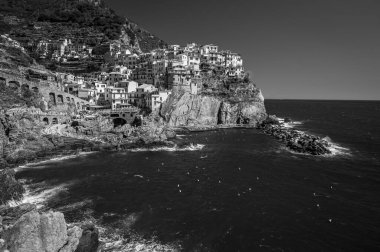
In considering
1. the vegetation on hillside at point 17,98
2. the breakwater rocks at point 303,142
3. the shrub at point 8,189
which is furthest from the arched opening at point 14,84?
the breakwater rocks at point 303,142

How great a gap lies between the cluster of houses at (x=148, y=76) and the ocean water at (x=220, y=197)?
127 ft

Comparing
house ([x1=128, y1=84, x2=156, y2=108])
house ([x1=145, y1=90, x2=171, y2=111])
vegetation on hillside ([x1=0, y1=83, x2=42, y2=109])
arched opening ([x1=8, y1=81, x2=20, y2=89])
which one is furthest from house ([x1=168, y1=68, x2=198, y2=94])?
arched opening ([x1=8, y1=81, x2=20, y2=89])

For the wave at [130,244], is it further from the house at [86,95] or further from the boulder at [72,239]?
the house at [86,95]

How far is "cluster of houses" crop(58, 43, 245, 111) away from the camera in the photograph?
106125 millimetres

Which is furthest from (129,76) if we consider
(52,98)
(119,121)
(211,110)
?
(52,98)

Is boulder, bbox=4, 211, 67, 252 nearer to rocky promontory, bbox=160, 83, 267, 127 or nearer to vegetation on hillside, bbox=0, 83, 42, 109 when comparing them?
vegetation on hillside, bbox=0, 83, 42, 109

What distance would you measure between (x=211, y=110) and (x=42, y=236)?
97.8m

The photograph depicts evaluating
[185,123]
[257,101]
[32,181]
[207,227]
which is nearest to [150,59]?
[185,123]

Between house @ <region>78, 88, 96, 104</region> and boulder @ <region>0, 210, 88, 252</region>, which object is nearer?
boulder @ <region>0, 210, 88, 252</region>

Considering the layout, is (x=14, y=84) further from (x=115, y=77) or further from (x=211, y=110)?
(x=211, y=110)

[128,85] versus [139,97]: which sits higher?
[128,85]

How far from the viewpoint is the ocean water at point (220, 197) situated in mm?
33312

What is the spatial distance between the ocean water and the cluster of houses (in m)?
38.8

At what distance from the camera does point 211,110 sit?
391ft
